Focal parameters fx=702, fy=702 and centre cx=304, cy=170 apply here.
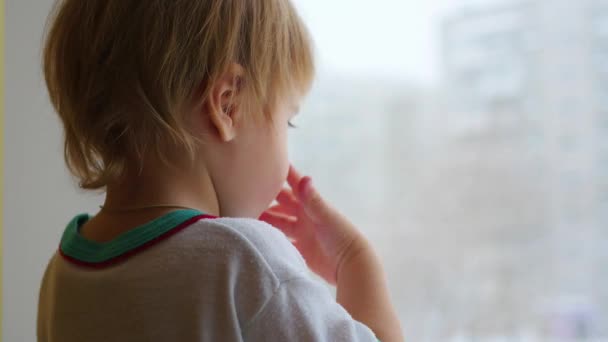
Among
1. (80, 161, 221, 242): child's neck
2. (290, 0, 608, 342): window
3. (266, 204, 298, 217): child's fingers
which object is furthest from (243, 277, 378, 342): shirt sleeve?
(290, 0, 608, 342): window

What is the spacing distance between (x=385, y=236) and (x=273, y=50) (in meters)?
0.77

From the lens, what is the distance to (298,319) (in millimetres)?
497

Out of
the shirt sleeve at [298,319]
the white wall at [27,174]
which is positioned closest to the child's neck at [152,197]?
the shirt sleeve at [298,319]

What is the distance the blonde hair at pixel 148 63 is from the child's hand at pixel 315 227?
0.45 ft

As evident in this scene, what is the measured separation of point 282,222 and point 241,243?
9.2 inches

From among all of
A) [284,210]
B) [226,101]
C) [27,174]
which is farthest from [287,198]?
[27,174]

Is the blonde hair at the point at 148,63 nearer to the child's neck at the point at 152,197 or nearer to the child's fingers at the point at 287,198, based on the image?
the child's neck at the point at 152,197

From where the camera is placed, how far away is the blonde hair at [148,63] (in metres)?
0.55

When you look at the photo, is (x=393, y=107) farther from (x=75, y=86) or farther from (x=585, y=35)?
(x=75, y=86)

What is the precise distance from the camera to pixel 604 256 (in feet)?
3.97

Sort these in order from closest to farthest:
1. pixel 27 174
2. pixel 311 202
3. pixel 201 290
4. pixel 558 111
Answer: pixel 201 290, pixel 311 202, pixel 27 174, pixel 558 111

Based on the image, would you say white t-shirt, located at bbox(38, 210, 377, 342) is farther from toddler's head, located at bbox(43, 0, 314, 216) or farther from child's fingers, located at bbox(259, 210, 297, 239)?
child's fingers, located at bbox(259, 210, 297, 239)

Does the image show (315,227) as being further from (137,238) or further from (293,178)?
(137,238)

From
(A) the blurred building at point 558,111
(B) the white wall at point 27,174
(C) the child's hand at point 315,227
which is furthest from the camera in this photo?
(A) the blurred building at point 558,111
